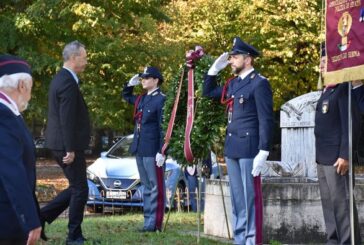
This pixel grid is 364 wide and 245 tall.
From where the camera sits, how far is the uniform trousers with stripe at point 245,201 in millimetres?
8086

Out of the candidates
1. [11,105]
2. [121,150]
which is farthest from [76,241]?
[121,150]

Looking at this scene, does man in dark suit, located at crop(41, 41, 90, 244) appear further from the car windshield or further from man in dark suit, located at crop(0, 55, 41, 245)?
the car windshield

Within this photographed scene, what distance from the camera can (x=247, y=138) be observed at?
8.15 m

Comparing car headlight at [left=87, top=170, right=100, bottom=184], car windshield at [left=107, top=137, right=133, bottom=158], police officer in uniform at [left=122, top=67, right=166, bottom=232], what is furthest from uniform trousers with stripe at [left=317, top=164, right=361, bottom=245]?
car windshield at [left=107, top=137, right=133, bottom=158]

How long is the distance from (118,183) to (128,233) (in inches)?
216

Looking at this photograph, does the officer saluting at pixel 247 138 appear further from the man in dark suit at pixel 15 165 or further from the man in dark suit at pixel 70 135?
the man in dark suit at pixel 15 165

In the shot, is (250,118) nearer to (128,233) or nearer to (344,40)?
(344,40)

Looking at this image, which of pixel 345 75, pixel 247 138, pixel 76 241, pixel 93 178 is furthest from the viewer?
pixel 93 178

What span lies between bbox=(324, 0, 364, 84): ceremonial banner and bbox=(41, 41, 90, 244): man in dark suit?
282 cm

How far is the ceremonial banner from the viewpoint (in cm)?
721

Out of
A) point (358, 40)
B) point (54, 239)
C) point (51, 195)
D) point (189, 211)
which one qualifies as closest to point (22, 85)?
point (358, 40)

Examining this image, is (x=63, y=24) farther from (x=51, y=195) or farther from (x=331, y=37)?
(x=331, y=37)

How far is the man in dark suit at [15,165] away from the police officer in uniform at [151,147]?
17.3 feet

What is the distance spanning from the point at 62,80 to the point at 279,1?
1979 centimetres
